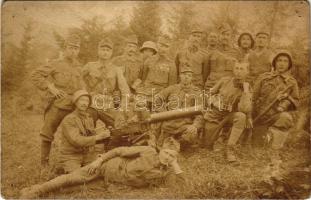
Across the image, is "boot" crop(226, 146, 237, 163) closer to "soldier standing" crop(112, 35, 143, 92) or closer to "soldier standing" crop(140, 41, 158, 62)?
"soldier standing" crop(112, 35, 143, 92)

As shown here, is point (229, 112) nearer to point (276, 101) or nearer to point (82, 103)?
point (276, 101)

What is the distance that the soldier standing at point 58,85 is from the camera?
6.67 meters

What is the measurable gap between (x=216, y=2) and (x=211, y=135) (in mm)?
1950

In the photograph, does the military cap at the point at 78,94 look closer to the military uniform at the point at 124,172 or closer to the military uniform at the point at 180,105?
the military uniform at the point at 124,172

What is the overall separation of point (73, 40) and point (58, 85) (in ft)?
2.29

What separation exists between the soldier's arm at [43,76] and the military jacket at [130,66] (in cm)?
94

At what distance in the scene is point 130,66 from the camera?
6812mm

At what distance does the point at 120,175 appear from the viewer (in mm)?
6410

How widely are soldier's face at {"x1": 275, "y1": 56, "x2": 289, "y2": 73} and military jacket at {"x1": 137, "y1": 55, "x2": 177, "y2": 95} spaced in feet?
4.89

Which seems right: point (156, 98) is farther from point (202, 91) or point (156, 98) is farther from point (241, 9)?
point (241, 9)

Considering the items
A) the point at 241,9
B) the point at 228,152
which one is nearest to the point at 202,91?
the point at 228,152

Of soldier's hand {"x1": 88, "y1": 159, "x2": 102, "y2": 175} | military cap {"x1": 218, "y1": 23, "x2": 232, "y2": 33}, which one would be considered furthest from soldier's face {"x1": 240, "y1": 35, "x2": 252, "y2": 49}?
soldier's hand {"x1": 88, "y1": 159, "x2": 102, "y2": 175}

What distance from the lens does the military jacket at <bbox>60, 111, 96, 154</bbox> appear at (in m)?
6.48

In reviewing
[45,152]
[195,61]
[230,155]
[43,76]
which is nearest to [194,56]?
[195,61]
